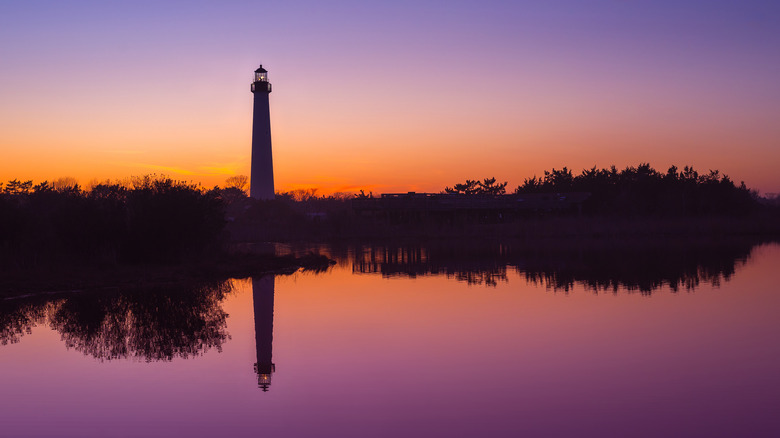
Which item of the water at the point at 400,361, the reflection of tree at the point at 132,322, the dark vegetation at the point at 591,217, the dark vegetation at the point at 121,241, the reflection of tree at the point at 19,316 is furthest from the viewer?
the dark vegetation at the point at 591,217

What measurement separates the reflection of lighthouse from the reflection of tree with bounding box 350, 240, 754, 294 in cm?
645

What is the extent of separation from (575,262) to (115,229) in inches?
803

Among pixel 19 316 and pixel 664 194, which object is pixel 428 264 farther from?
pixel 664 194

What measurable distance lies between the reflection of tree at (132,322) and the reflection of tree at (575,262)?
1063cm

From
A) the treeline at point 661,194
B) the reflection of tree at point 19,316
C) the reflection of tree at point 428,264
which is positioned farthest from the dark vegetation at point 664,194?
the reflection of tree at point 19,316

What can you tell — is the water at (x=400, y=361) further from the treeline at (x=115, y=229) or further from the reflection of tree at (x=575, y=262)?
the treeline at (x=115, y=229)

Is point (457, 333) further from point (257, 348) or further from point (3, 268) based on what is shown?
point (3, 268)

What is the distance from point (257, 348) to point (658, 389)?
774cm

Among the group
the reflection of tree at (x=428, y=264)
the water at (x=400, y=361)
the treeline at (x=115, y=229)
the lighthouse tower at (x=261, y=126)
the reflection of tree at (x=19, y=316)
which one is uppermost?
the lighthouse tower at (x=261, y=126)

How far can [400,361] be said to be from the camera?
13.1m

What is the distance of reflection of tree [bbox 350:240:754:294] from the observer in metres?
25.6

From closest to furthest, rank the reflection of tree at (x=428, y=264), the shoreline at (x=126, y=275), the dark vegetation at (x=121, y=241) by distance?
the shoreline at (x=126, y=275)
the dark vegetation at (x=121, y=241)
the reflection of tree at (x=428, y=264)

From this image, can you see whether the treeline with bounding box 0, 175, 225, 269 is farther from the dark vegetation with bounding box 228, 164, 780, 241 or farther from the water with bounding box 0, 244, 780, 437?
the dark vegetation with bounding box 228, 164, 780, 241

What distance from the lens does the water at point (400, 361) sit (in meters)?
9.55
